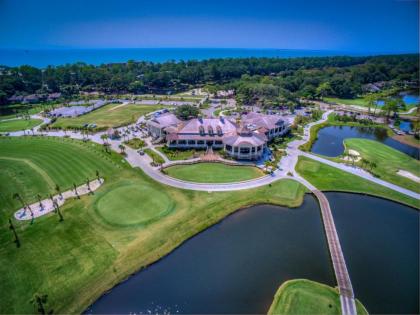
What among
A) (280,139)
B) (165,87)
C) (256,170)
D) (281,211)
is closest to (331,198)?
(281,211)

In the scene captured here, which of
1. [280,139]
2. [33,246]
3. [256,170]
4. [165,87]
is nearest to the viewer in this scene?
[33,246]

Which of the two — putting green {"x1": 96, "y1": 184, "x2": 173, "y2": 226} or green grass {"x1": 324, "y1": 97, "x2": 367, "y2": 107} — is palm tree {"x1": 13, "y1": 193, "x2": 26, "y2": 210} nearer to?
putting green {"x1": 96, "y1": 184, "x2": 173, "y2": 226}

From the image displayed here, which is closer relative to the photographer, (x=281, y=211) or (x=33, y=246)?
(x=33, y=246)

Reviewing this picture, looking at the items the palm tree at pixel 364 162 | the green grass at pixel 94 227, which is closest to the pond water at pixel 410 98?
the palm tree at pixel 364 162

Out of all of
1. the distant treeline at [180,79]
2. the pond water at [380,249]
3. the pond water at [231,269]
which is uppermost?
the distant treeline at [180,79]

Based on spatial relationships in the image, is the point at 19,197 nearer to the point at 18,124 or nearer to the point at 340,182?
the point at 18,124

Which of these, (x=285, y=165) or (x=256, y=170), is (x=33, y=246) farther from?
(x=285, y=165)

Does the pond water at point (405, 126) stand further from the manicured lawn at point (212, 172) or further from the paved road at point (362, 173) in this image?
the manicured lawn at point (212, 172)
